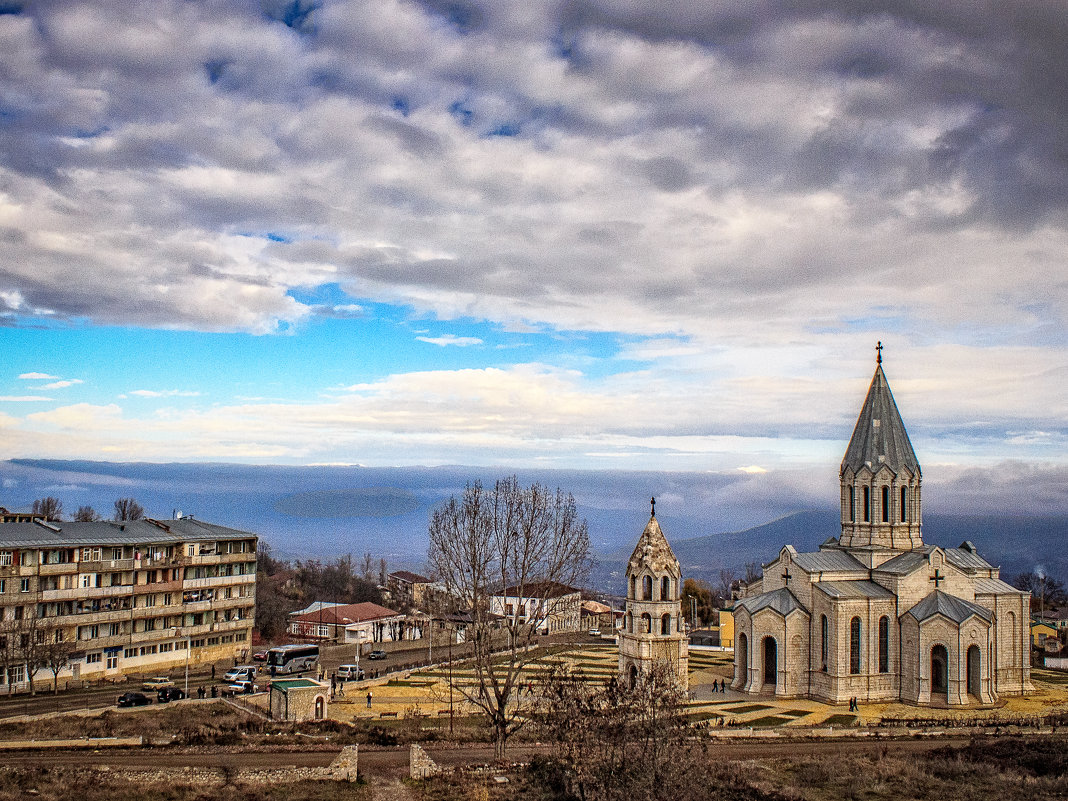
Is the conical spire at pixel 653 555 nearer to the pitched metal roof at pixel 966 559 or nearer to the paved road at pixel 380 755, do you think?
the paved road at pixel 380 755

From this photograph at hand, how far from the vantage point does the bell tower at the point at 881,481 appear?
58.8 m

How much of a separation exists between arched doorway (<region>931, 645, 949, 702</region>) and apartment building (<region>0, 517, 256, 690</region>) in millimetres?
46989

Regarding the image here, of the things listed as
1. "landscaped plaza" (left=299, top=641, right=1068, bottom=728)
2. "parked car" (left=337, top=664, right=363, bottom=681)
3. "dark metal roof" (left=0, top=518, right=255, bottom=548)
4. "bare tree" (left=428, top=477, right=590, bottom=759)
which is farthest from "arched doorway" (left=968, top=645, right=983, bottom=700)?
"dark metal roof" (left=0, top=518, right=255, bottom=548)

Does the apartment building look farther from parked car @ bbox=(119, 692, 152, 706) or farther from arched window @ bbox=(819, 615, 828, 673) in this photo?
arched window @ bbox=(819, 615, 828, 673)

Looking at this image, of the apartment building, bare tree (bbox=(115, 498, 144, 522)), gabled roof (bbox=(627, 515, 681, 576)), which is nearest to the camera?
gabled roof (bbox=(627, 515, 681, 576))

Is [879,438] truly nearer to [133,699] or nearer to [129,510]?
[133,699]

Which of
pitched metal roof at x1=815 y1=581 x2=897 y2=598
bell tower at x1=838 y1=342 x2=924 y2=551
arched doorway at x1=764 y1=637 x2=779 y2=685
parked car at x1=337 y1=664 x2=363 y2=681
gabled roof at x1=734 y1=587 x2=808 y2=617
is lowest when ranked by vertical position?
parked car at x1=337 y1=664 x2=363 y2=681

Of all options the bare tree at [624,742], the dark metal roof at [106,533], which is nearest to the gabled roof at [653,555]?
the bare tree at [624,742]

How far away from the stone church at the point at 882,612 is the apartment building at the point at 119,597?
36787 millimetres

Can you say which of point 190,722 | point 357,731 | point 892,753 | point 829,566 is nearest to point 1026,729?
point 892,753

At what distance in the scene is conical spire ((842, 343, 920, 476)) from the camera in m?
59.1

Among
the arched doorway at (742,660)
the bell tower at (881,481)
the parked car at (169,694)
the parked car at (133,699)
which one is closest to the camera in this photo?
the parked car at (133,699)

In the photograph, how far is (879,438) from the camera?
59375 millimetres

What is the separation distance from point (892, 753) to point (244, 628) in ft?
155
